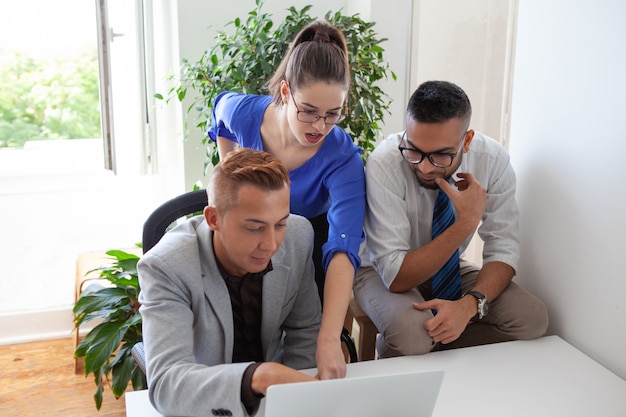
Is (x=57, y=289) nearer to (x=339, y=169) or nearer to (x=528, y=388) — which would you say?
(x=339, y=169)

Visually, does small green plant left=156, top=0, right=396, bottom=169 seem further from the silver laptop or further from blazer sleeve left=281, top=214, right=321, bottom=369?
the silver laptop

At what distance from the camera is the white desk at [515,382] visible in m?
1.32

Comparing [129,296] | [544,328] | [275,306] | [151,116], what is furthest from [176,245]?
[151,116]

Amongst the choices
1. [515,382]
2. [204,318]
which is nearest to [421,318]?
[515,382]

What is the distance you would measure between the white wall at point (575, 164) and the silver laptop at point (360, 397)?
69 cm

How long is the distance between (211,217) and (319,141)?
0.51 metres

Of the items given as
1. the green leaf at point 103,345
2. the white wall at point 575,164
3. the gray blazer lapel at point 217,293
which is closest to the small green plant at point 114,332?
the green leaf at point 103,345

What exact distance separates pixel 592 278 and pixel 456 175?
0.45 metres

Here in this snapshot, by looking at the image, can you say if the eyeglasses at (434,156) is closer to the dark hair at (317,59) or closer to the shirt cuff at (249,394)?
the dark hair at (317,59)

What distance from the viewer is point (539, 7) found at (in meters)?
1.84

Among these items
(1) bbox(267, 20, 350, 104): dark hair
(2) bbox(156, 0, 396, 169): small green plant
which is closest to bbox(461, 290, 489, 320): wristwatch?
(1) bbox(267, 20, 350, 104): dark hair

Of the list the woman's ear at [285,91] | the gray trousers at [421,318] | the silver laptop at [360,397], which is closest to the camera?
the silver laptop at [360,397]

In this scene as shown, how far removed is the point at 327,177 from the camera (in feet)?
6.26

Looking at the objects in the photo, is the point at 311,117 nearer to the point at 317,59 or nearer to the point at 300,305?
the point at 317,59
